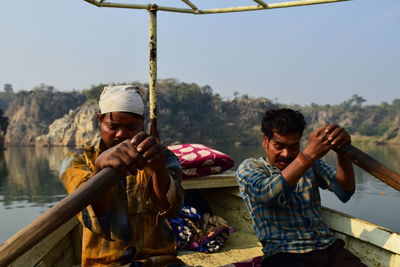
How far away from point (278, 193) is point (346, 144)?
16.3 inches

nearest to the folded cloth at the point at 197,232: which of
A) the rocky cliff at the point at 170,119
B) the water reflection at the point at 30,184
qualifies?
the water reflection at the point at 30,184

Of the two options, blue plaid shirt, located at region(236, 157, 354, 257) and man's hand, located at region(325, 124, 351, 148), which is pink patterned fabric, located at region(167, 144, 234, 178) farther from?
man's hand, located at region(325, 124, 351, 148)

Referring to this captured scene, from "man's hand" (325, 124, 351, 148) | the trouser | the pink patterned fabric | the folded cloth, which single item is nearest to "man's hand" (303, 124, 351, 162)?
"man's hand" (325, 124, 351, 148)

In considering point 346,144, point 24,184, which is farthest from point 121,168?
point 24,184

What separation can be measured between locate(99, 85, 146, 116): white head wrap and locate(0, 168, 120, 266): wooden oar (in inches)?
18.7

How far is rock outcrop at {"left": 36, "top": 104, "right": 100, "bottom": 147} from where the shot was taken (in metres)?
48.2

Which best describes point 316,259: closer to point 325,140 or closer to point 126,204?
point 325,140

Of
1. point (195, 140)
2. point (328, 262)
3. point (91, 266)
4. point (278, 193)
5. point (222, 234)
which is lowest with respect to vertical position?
point (195, 140)

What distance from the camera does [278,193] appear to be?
6.05ft

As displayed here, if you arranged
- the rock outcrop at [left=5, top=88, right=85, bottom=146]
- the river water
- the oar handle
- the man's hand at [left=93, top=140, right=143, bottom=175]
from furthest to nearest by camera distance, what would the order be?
the rock outcrop at [left=5, top=88, right=85, bottom=146] → the river water → the oar handle → the man's hand at [left=93, top=140, right=143, bottom=175]

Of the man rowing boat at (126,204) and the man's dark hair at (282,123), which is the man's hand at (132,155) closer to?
the man rowing boat at (126,204)

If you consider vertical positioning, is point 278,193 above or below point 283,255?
above

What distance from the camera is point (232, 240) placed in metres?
3.43

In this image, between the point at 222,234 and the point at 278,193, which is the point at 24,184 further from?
the point at 278,193
